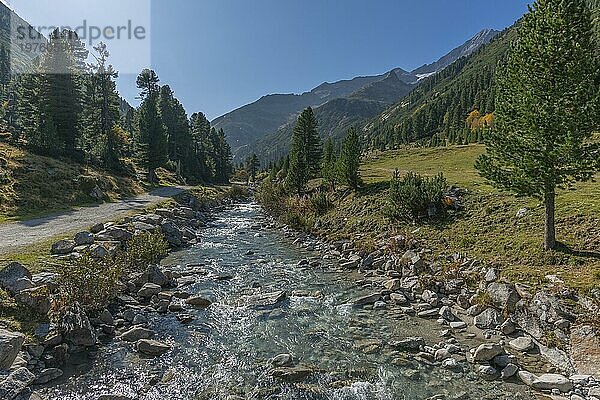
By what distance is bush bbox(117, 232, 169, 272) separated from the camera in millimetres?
19406

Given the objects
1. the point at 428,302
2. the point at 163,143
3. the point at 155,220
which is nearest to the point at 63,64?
the point at 163,143

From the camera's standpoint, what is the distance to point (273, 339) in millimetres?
13414

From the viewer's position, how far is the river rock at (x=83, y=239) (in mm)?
19797

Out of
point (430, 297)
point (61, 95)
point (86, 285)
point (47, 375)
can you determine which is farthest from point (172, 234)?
point (61, 95)

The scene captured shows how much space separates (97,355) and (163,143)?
60.2 metres

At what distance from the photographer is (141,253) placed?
20.5m

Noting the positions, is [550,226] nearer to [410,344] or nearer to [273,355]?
[410,344]

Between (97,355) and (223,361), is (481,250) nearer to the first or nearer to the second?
(223,361)

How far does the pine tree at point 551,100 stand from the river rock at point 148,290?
59.9ft

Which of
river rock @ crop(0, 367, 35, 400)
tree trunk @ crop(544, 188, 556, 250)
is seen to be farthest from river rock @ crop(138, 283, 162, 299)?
tree trunk @ crop(544, 188, 556, 250)

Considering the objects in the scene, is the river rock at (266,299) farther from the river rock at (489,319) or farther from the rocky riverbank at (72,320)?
the river rock at (489,319)

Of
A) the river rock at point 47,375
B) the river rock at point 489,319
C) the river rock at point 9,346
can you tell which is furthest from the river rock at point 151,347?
the river rock at point 489,319

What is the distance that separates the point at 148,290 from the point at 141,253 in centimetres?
429

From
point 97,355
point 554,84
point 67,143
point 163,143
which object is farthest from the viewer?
point 163,143
